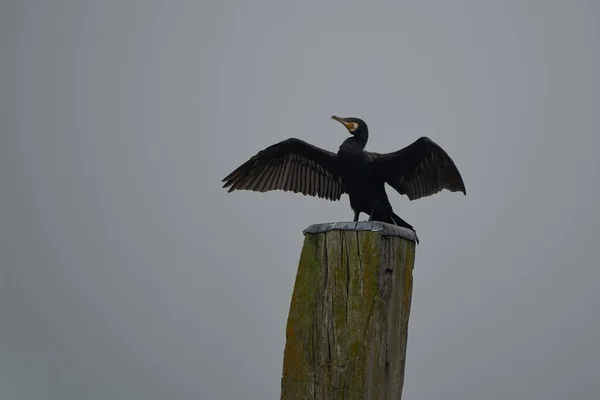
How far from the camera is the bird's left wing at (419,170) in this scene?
545 centimetres

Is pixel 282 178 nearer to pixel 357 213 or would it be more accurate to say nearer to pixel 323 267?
pixel 357 213

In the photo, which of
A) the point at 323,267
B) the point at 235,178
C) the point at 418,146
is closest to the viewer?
the point at 323,267

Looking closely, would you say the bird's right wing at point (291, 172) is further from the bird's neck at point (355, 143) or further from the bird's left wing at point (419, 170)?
the bird's left wing at point (419, 170)

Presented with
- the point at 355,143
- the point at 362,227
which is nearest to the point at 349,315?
the point at 362,227

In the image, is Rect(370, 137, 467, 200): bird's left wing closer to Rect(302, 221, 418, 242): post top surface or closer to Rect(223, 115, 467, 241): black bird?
Rect(223, 115, 467, 241): black bird

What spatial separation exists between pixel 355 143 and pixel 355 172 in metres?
0.25

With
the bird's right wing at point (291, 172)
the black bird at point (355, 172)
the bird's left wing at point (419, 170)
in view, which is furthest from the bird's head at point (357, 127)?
the bird's right wing at point (291, 172)

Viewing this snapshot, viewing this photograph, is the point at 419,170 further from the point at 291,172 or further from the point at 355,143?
the point at 291,172

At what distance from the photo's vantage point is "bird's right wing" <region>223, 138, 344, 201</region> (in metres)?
5.80

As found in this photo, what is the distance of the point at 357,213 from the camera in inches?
221

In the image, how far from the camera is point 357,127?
18.2 feet

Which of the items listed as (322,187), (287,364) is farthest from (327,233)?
(322,187)

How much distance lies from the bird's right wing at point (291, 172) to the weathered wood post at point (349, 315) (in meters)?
2.65

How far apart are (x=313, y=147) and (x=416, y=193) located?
1007mm
